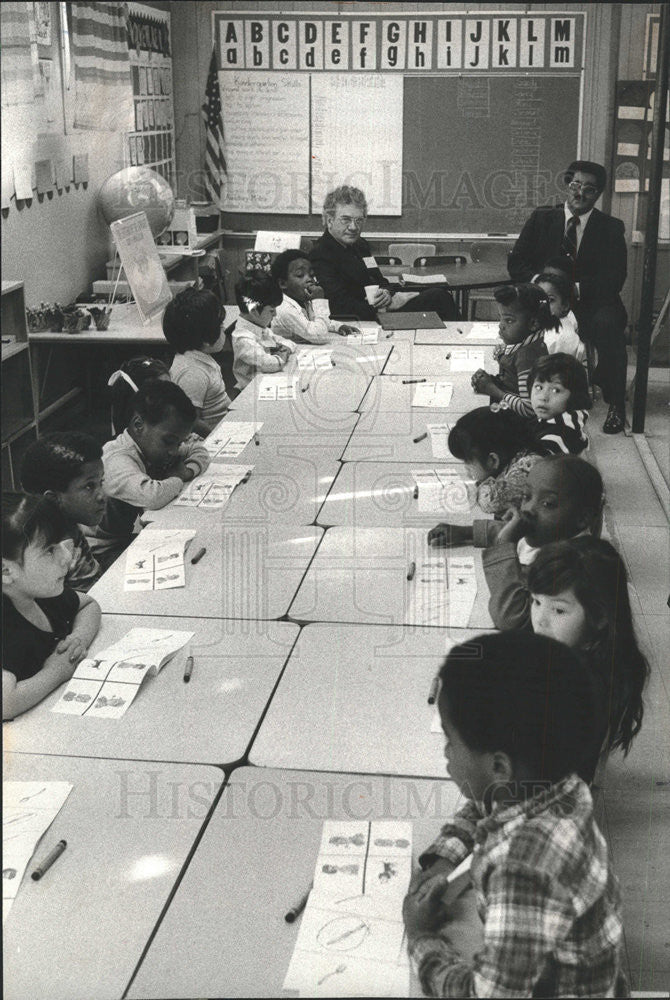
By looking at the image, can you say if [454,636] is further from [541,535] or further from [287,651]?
[541,535]

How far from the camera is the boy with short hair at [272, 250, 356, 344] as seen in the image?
4.67m

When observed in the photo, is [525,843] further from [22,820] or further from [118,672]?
[118,672]

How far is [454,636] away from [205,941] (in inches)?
36.0

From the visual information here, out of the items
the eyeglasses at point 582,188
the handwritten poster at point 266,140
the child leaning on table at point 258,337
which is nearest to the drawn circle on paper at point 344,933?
the child leaning on table at point 258,337

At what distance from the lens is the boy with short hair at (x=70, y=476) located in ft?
8.51

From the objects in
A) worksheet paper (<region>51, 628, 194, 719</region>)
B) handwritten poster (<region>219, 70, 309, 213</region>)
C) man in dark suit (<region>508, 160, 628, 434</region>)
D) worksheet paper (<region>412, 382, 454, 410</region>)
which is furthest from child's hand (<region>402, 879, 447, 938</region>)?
handwritten poster (<region>219, 70, 309, 213</region>)

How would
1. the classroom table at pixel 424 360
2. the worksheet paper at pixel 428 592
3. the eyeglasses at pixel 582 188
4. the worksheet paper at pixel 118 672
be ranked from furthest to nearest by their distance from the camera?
the eyeglasses at pixel 582 188, the classroom table at pixel 424 360, the worksheet paper at pixel 428 592, the worksheet paper at pixel 118 672

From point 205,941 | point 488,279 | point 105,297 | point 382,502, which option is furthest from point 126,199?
point 205,941

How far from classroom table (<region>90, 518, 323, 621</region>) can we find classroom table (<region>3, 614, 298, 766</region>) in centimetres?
7

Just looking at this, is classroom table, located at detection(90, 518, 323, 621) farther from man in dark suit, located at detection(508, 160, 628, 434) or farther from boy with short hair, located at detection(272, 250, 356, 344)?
man in dark suit, located at detection(508, 160, 628, 434)

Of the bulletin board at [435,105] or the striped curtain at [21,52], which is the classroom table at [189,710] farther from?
the bulletin board at [435,105]

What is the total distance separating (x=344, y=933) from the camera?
1.34 m

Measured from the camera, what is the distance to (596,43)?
21.1 feet

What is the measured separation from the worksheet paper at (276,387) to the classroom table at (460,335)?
2.91 feet
